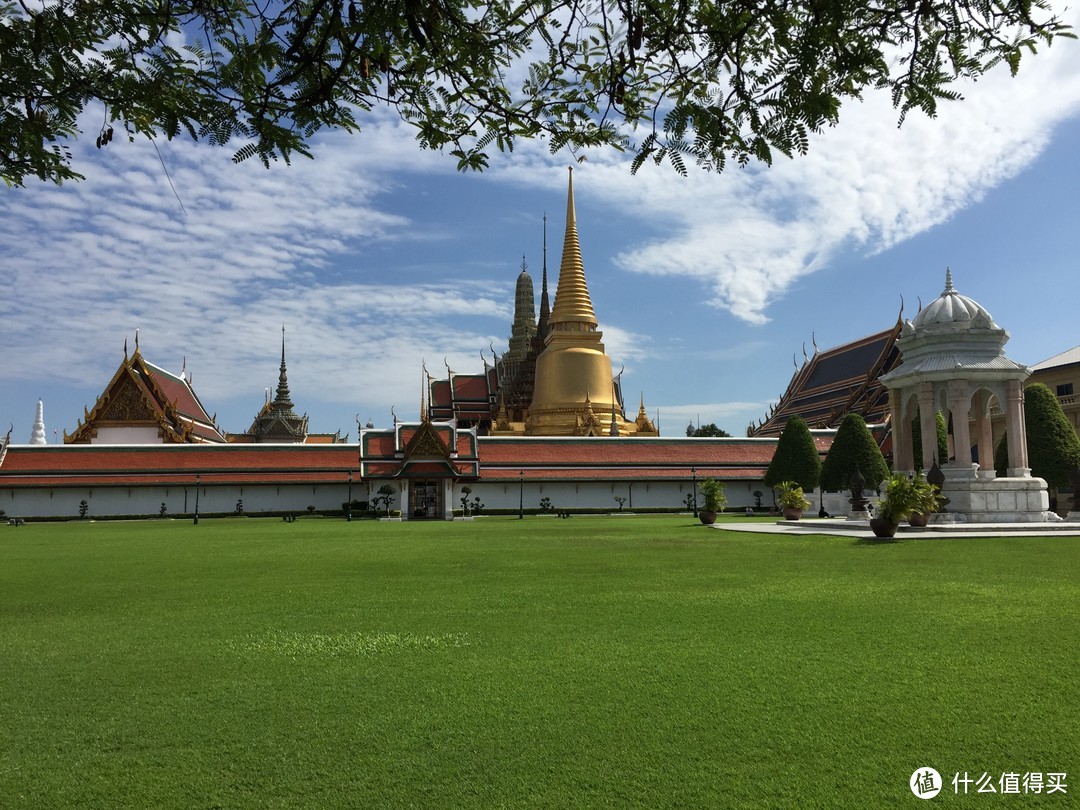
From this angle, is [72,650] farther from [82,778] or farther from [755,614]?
[755,614]

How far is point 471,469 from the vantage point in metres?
40.8

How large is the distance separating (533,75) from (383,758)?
3430 mm

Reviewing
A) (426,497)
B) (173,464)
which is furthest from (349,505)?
(173,464)

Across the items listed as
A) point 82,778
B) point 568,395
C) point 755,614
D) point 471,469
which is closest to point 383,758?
point 82,778

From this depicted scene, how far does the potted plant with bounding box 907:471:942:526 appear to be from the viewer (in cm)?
1806

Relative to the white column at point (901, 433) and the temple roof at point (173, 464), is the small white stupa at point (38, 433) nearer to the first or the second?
the temple roof at point (173, 464)

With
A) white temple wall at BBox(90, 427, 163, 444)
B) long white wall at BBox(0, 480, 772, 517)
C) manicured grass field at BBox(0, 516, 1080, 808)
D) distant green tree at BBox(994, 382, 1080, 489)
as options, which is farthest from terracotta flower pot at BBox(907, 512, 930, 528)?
white temple wall at BBox(90, 427, 163, 444)

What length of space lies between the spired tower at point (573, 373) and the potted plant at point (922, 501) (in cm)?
3219

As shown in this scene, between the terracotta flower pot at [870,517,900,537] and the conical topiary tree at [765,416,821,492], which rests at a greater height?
the conical topiary tree at [765,416,821,492]

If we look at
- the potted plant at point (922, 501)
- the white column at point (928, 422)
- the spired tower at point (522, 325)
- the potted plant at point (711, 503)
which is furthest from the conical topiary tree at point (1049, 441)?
the spired tower at point (522, 325)

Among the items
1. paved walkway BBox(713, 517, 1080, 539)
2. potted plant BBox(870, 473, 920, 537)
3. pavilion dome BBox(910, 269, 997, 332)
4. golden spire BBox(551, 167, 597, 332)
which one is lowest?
paved walkway BBox(713, 517, 1080, 539)

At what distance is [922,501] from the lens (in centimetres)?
1869

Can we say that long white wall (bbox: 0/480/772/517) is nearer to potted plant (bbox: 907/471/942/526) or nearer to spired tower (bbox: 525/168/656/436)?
spired tower (bbox: 525/168/656/436)

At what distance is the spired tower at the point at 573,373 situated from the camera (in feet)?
179
